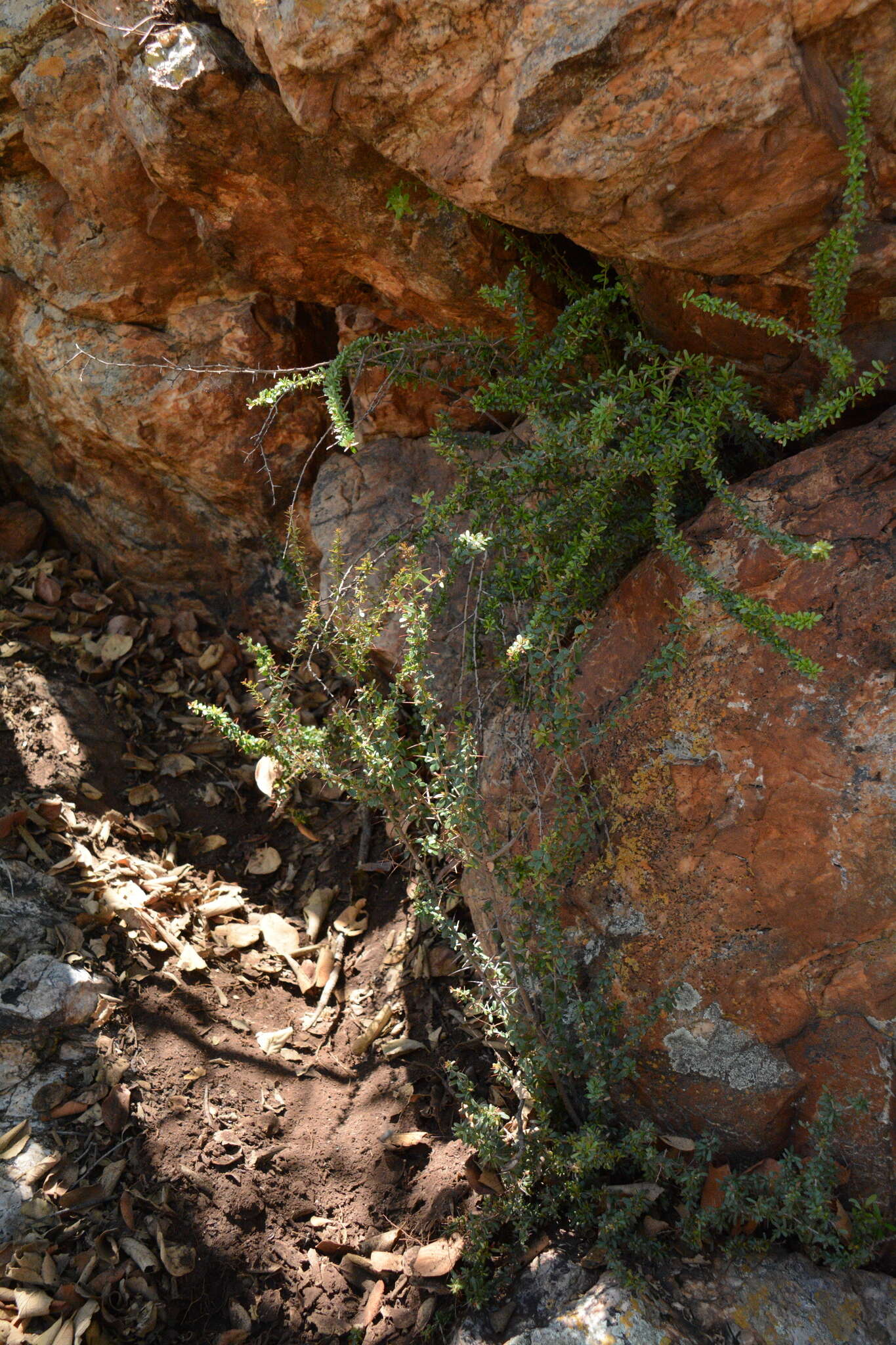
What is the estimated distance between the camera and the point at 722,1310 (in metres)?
1.88

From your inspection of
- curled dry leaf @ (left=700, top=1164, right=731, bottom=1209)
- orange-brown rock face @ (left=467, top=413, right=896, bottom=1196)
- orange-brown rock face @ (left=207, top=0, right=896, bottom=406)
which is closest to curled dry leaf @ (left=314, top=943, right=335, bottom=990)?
orange-brown rock face @ (left=467, top=413, right=896, bottom=1196)

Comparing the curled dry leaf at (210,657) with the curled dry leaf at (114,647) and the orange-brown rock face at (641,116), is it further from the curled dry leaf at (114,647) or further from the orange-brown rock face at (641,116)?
the orange-brown rock face at (641,116)

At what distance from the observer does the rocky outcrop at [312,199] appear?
197 cm

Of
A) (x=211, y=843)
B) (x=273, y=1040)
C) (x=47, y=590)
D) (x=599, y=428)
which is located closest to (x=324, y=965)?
(x=273, y=1040)

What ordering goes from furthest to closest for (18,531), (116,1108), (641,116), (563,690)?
(18,531) < (116,1108) < (563,690) < (641,116)

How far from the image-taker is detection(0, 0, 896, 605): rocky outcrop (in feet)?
6.45

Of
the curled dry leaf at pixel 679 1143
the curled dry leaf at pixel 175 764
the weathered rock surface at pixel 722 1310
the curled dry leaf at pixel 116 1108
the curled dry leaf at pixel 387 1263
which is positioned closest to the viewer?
the weathered rock surface at pixel 722 1310

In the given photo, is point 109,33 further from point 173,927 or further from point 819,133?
point 173,927

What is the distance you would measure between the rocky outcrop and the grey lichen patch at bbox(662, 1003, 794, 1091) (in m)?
1.57

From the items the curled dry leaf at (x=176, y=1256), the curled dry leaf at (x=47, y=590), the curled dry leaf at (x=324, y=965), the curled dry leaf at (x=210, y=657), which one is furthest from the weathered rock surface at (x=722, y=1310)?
the curled dry leaf at (x=47, y=590)

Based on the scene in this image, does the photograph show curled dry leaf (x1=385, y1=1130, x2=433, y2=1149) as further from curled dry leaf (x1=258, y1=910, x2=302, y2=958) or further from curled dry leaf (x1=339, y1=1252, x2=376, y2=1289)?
curled dry leaf (x1=258, y1=910, x2=302, y2=958)

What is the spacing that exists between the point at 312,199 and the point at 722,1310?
2.96 meters

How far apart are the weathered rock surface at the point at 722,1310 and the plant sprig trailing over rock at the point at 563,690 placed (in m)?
0.06

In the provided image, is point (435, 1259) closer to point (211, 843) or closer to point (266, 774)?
point (211, 843)
